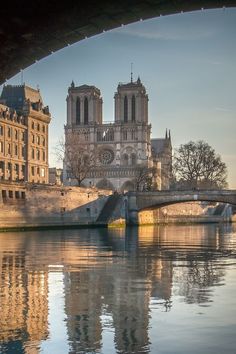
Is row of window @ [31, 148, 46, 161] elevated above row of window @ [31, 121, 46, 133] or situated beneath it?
situated beneath

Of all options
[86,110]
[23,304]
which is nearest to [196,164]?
[86,110]

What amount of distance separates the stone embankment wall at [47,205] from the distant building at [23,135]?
14919 mm

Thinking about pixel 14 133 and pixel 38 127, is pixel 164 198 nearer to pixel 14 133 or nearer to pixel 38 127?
pixel 14 133

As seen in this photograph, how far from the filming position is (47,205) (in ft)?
278

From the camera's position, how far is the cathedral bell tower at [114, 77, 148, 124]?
17038cm

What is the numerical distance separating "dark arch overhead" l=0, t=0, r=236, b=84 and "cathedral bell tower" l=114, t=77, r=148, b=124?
532 feet

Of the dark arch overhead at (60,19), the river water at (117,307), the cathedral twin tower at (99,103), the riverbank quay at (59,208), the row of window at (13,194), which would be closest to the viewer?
the dark arch overhead at (60,19)

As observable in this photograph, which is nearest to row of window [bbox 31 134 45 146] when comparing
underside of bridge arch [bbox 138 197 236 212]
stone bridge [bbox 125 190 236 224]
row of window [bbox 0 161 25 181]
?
row of window [bbox 0 161 25 181]

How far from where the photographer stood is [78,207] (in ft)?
300

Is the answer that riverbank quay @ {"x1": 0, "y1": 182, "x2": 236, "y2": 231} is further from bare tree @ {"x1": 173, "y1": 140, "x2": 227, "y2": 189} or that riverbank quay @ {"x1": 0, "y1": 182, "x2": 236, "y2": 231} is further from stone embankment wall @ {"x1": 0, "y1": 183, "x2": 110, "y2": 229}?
bare tree @ {"x1": 173, "y1": 140, "x2": 227, "y2": 189}

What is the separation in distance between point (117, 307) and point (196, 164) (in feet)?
350

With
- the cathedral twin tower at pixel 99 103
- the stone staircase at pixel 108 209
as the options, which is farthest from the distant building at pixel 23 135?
the cathedral twin tower at pixel 99 103

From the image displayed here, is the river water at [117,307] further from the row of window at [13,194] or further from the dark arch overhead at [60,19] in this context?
the row of window at [13,194]

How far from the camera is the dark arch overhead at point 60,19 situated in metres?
7.40
